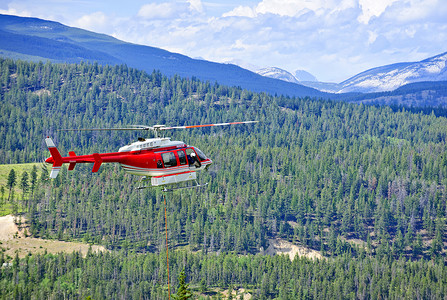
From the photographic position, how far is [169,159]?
7550cm

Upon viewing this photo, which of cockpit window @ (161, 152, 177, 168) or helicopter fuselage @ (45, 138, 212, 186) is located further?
cockpit window @ (161, 152, 177, 168)

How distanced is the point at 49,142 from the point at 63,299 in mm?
121622

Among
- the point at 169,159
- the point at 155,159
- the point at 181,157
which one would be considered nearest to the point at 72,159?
the point at 155,159

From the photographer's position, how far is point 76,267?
649ft

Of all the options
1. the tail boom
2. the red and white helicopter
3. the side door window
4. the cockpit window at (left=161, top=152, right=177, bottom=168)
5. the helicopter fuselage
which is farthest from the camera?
the side door window

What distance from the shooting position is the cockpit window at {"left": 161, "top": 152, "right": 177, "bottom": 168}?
247 ft

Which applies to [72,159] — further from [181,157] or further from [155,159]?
[181,157]

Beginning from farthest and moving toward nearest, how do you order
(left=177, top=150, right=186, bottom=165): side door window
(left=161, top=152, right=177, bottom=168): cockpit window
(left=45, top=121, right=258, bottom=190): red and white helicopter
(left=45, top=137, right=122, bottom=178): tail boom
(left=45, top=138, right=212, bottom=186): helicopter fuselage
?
(left=177, top=150, right=186, bottom=165): side door window < (left=161, top=152, right=177, bottom=168): cockpit window < (left=45, top=138, right=212, bottom=186): helicopter fuselage < (left=45, top=121, right=258, bottom=190): red and white helicopter < (left=45, top=137, right=122, bottom=178): tail boom

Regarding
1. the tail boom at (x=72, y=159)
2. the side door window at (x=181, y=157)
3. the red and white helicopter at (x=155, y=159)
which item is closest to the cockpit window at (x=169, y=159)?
the red and white helicopter at (x=155, y=159)

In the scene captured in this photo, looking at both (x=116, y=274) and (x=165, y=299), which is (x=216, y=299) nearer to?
(x=165, y=299)

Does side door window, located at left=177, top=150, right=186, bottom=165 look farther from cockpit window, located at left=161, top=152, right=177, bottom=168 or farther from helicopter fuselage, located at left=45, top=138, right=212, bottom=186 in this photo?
cockpit window, located at left=161, top=152, right=177, bottom=168

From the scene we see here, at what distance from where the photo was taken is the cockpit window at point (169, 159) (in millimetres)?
75250

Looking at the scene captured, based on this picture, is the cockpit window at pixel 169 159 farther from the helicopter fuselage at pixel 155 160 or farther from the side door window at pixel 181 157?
the side door window at pixel 181 157

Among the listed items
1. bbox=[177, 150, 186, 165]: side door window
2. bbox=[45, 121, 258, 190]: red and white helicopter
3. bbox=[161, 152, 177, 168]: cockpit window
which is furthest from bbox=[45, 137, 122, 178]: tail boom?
bbox=[177, 150, 186, 165]: side door window
